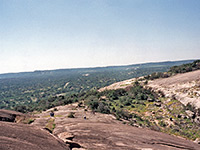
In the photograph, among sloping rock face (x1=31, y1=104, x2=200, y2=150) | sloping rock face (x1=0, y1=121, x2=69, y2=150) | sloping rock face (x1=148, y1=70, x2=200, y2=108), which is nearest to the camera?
sloping rock face (x1=0, y1=121, x2=69, y2=150)

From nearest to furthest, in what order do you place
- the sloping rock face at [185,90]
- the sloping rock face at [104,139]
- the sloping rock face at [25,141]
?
the sloping rock face at [25,141]
the sloping rock face at [104,139]
the sloping rock face at [185,90]

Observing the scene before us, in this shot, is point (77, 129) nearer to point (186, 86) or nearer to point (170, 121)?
point (170, 121)

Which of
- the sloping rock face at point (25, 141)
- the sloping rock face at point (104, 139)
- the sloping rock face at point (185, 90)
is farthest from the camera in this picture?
the sloping rock face at point (185, 90)

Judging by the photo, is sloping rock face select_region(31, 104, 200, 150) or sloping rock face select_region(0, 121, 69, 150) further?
sloping rock face select_region(31, 104, 200, 150)

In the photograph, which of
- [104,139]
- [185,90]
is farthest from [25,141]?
[185,90]

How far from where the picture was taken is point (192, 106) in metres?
32.8

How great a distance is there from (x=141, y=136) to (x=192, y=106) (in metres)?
24.9

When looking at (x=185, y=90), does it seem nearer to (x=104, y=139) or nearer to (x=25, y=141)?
(x=104, y=139)

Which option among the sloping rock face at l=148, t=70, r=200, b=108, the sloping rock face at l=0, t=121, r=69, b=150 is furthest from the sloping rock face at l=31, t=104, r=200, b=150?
the sloping rock face at l=148, t=70, r=200, b=108

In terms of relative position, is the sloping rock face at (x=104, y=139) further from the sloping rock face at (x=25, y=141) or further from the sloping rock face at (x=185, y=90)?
the sloping rock face at (x=185, y=90)

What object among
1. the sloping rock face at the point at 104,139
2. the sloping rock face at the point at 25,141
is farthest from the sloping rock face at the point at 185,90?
the sloping rock face at the point at 25,141

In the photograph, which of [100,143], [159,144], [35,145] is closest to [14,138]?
[35,145]

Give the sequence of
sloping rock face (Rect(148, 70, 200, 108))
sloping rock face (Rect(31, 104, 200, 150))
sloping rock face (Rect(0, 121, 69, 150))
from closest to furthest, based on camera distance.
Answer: sloping rock face (Rect(0, 121, 69, 150)), sloping rock face (Rect(31, 104, 200, 150)), sloping rock face (Rect(148, 70, 200, 108))

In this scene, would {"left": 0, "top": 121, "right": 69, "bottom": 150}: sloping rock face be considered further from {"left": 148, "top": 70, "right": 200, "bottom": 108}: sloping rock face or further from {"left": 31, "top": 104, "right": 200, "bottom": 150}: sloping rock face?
{"left": 148, "top": 70, "right": 200, "bottom": 108}: sloping rock face
